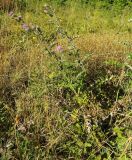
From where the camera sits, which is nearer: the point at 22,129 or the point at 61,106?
the point at 22,129

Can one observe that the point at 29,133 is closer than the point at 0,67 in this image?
Yes

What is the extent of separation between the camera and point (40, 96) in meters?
3.42

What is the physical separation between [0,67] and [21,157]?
1.22m

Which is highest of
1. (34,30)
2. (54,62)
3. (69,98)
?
(34,30)

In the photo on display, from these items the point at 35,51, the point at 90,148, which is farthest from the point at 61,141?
the point at 35,51

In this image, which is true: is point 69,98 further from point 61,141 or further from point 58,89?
point 61,141

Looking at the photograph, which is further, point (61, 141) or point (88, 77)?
point (88, 77)

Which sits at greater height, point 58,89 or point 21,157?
point 58,89

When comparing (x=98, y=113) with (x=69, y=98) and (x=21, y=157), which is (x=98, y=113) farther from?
(x=21, y=157)

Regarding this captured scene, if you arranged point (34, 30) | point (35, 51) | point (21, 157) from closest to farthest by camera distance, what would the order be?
1. point (21, 157)
2. point (34, 30)
3. point (35, 51)

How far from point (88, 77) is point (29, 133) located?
101 centimetres

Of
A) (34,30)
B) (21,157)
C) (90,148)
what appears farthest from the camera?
(34,30)

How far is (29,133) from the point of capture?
306cm

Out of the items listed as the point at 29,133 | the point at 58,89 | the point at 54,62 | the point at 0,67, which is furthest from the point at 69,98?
the point at 0,67
